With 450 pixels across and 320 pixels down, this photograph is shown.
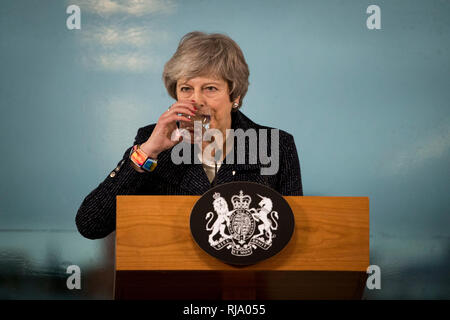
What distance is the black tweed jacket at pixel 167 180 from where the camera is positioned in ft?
5.68

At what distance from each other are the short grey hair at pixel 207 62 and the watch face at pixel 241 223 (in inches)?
31.9

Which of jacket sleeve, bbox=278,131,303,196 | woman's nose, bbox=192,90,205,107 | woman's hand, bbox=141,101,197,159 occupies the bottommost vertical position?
jacket sleeve, bbox=278,131,303,196

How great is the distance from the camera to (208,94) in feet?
6.40

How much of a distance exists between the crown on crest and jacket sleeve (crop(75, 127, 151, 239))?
0.58 meters

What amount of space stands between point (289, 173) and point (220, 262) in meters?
0.88

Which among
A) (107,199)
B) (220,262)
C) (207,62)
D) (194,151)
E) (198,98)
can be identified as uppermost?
(207,62)

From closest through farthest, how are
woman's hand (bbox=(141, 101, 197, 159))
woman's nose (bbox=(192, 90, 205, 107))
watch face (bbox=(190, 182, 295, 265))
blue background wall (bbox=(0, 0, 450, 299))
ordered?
watch face (bbox=(190, 182, 295, 265))
woman's hand (bbox=(141, 101, 197, 159))
woman's nose (bbox=(192, 90, 205, 107))
blue background wall (bbox=(0, 0, 450, 299))

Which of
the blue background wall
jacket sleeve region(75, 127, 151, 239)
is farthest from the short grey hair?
the blue background wall

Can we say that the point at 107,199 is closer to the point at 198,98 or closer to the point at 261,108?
the point at 198,98

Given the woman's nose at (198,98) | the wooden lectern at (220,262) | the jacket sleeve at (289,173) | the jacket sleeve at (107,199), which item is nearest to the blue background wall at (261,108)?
the jacket sleeve at (289,173)

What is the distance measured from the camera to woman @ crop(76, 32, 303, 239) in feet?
5.67

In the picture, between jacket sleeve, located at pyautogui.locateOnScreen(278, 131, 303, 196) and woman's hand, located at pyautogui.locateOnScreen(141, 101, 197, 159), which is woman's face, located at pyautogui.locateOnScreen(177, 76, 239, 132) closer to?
woman's hand, located at pyautogui.locateOnScreen(141, 101, 197, 159)

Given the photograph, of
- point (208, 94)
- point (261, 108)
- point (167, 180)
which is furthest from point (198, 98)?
point (261, 108)

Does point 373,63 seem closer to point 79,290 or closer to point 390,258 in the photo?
point 390,258
